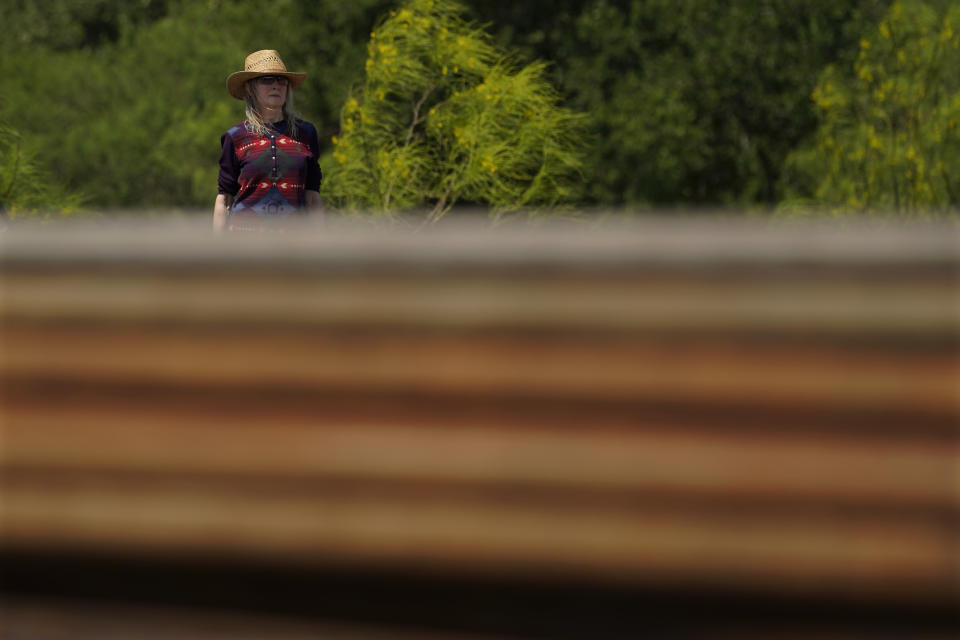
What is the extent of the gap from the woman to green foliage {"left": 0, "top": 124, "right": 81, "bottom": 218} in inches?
264

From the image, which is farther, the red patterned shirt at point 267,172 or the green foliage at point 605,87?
the green foliage at point 605,87

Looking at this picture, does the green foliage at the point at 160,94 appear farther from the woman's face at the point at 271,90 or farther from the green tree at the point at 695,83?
the woman's face at the point at 271,90

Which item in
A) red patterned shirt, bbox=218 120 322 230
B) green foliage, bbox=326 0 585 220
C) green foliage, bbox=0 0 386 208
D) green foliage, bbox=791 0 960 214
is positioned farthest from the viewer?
green foliage, bbox=0 0 386 208

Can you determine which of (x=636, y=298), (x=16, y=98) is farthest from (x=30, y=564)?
(x=16, y=98)

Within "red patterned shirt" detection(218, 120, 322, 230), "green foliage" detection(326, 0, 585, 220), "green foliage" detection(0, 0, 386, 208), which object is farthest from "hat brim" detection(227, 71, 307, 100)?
"green foliage" detection(0, 0, 386, 208)

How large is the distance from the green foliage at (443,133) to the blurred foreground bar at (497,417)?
33.2ft

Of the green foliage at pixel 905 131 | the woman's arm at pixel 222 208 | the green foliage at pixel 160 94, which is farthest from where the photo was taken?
the green foliage at pixel 160 94

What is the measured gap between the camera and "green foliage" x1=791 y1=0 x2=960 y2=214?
1925 centimetres

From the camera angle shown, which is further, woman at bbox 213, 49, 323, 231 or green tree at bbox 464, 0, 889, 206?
green tree at bbox 464, 0, 889, 206

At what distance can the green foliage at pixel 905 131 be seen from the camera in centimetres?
1925

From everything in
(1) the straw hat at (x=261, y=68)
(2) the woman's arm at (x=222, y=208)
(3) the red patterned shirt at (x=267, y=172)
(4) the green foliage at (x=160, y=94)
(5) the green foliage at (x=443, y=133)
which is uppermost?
(1) the straw hat at (x=261, y=68)

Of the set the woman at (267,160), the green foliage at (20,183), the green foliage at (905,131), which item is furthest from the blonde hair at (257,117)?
the green foliage at (905,131)

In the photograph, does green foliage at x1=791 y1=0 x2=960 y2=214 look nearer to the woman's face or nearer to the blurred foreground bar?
the woman's face

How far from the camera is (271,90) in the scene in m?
5.73
